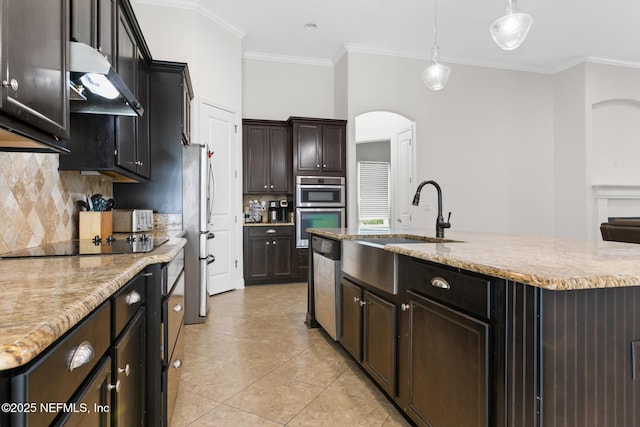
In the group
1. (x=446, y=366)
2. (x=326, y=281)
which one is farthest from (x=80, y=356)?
(x=326, y=281)

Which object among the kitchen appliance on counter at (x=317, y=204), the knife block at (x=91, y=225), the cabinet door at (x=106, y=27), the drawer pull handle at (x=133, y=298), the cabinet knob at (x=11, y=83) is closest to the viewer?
the cabinet knob at (x=11, y=83)

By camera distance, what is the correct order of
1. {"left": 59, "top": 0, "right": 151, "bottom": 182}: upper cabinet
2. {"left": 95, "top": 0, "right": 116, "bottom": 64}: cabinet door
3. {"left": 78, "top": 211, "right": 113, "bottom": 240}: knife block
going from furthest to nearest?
1. {"left": 78, "top": 211, "right": 113, "bottom": 240}: knife block
2. {"left": 95, "top": 0, "right": 116, "bottom": 64}: cabinet door
3. {"left": 59, "top": 0, "right": 151, "bottom": 182}: upper cabinet

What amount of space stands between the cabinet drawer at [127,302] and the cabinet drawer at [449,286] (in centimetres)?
113

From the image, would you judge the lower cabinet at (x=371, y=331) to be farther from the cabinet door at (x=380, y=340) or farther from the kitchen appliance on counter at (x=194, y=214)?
the kitchen appliance on counter at (x=194, y=214)

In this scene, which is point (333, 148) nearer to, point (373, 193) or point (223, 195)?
point (223, 195)

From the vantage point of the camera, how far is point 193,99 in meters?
4.43

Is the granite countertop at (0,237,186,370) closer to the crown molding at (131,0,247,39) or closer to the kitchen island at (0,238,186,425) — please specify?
the kitchen island at (0,238,186,425)

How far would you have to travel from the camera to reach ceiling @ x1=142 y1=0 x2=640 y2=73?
15.0 ft

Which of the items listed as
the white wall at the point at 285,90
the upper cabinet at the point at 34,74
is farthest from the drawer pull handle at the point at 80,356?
the white wall at the point at 285,90

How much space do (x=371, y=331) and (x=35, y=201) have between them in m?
1.87

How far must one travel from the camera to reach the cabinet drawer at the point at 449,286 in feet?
4.06

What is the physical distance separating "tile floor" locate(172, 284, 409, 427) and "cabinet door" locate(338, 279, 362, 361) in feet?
0.51

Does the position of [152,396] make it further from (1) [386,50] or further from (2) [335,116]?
(1) [386,50]

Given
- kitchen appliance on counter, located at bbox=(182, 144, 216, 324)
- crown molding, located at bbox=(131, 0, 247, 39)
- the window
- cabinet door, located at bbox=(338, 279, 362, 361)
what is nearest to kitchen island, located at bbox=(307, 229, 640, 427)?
cabinet door, located at bbox=(338, 279, 362, 361)
